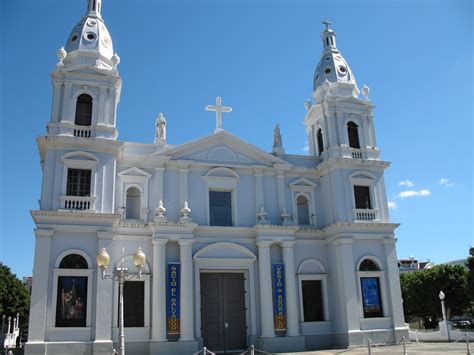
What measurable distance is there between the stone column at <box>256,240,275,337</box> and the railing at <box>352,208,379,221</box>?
5.08m

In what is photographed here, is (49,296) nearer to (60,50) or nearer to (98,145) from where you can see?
(98,145)

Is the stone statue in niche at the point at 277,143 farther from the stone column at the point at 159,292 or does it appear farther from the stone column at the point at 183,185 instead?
the stone column at the point at 159,292

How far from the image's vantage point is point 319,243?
26.0m

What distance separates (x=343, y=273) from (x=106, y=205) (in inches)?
489

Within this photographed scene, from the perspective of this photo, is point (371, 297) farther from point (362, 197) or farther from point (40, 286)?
point (40, 286)

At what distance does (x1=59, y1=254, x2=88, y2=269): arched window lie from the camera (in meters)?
20.8

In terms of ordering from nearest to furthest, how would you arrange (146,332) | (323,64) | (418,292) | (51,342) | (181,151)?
(51,342), (146,332), (181,151), (323,64), (418,292)

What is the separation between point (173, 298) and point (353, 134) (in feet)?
46.2

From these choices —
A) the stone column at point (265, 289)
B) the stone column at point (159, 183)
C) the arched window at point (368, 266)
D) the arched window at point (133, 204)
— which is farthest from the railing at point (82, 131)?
the arched window at point (368, 266)

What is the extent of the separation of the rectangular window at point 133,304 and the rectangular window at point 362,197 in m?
12.5

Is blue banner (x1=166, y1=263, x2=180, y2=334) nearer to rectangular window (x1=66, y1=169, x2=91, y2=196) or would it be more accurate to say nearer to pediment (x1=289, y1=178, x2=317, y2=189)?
rectangular window (x1=66, y1=169, x2=91, y2=196)

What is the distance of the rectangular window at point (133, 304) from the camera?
2170 centimetres

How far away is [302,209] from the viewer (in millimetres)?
27094

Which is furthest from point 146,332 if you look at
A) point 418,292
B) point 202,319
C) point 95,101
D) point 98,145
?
point 418,292
